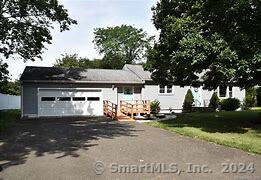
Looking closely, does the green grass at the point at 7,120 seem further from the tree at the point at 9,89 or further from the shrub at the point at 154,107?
the shrub at the point at 154,107

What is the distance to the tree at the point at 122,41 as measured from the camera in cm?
7675

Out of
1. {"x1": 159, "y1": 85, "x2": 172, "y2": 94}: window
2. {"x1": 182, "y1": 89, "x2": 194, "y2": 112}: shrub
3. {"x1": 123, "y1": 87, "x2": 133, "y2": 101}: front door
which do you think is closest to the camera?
{"x1": 123, "y1": 87, "x2": 133, "y2": 101}: front door

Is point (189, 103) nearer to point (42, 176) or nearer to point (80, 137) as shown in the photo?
point (80, 137)

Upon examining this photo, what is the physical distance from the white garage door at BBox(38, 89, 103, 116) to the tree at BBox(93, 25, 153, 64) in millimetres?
45753

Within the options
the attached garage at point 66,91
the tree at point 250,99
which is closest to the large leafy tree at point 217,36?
the attached garage at point 66,91

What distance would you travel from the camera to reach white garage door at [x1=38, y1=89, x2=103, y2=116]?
94.5 feet

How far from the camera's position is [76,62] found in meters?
61.8

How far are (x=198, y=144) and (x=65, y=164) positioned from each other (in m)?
5.40

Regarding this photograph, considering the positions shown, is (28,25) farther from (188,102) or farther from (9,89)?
(9,89)

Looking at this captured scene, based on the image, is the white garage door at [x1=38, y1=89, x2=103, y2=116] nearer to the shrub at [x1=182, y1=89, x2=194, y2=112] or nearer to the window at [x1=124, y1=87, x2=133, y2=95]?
the window at [x1=124, y1=87, x2=133, y2=95]

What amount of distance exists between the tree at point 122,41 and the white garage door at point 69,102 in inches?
1801

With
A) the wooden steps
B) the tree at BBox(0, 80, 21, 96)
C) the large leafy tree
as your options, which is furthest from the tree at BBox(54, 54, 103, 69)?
the large leafy tree

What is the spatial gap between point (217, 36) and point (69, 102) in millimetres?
17024

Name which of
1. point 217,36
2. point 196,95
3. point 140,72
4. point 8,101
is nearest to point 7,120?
point 140,72
